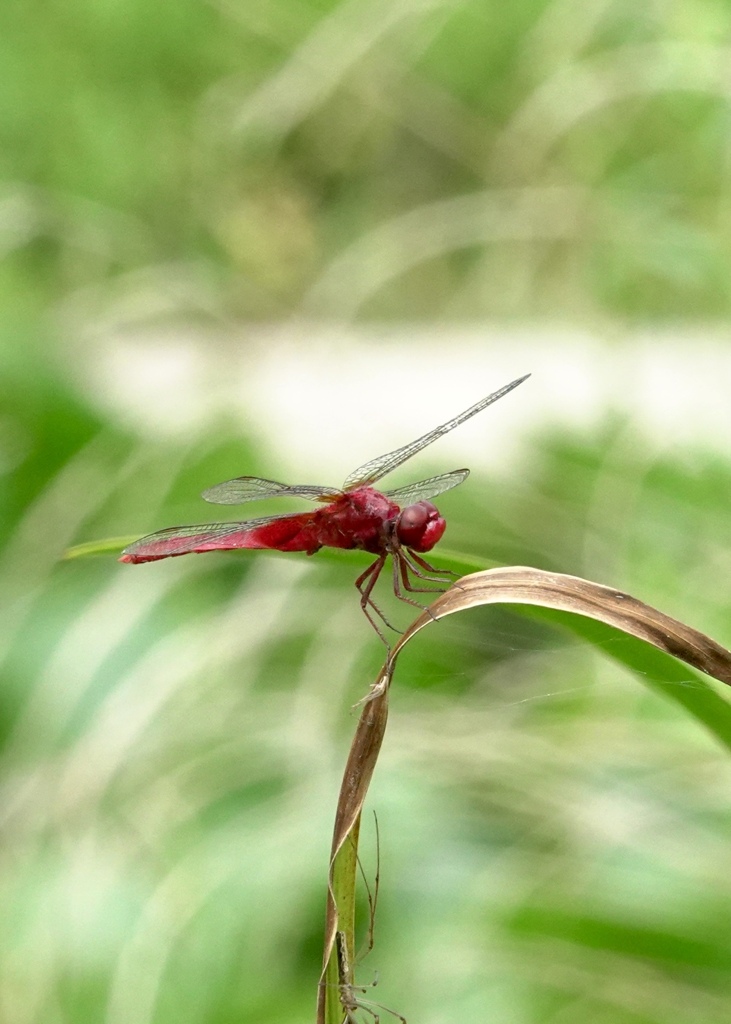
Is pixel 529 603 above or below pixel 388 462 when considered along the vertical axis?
below

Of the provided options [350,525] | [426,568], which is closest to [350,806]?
[426,568]

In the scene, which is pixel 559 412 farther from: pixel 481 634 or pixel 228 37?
pixel 228 37

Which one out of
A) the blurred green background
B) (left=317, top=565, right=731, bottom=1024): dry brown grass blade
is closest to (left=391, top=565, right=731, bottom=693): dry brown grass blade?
(left=317, top=565, right=731, bottom=1024): dry brown grass blade


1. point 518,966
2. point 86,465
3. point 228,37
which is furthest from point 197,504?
point 228,37

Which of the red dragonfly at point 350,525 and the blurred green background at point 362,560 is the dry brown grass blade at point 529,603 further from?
Result: the red dragonfly at point 350,525

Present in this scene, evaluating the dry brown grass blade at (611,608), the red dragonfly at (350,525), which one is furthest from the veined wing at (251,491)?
the dry brown grass blade at (611,608)

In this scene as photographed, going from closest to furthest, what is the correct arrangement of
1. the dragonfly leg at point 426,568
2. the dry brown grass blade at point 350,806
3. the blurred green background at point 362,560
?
the dry brown grass blade at point 350,806 < the dragonfly leg at point 426,568 < the blurred green background at point 362,560

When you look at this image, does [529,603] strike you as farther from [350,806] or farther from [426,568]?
[426,568]

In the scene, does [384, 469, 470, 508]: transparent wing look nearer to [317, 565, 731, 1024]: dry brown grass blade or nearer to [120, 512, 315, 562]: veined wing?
[120, 512, 315, 562]: veined wing
